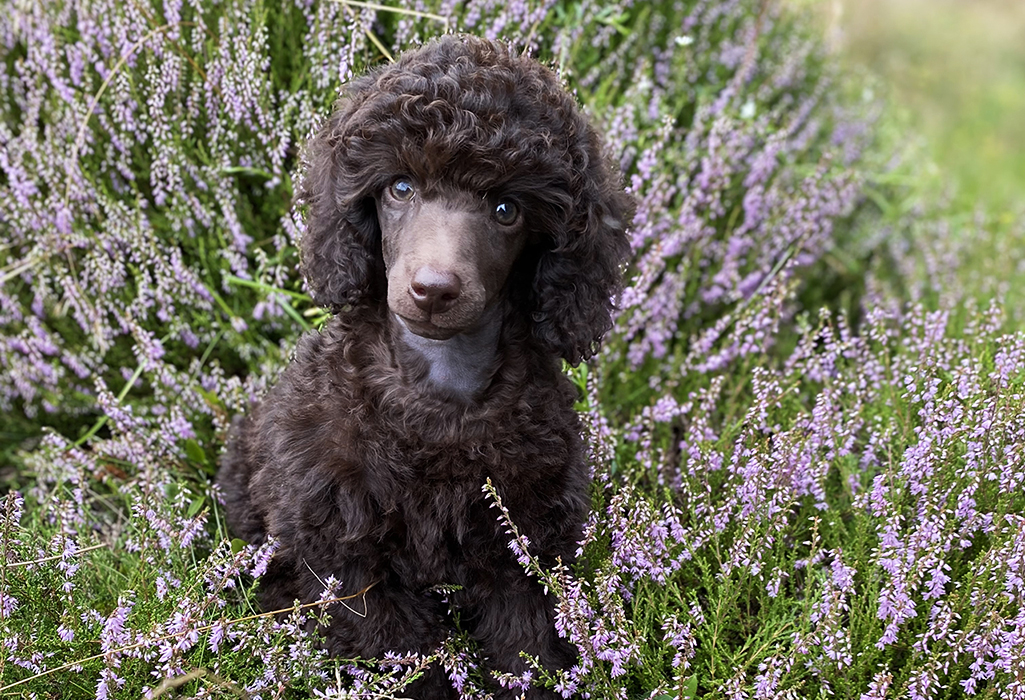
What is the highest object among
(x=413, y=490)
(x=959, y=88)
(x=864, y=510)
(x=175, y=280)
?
(x=959, y=88)

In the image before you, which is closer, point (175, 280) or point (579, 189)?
point (579, 189)

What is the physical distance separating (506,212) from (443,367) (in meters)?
0.46

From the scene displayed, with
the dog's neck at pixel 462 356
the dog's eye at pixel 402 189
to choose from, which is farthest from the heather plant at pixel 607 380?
the dog's eye at pixel 402 189

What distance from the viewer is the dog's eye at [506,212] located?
2.37m

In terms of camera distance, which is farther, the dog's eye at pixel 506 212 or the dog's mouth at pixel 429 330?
the dog's eye at pixel 506 212

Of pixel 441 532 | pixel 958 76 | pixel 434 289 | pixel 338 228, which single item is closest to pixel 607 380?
pixel 441 532

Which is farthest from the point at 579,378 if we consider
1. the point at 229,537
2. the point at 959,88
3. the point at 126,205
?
the point at 959,88

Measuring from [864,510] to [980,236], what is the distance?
3.42 metres

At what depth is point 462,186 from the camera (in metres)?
2.32

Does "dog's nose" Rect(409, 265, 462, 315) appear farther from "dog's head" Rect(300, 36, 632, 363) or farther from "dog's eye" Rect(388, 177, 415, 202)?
"dog's eye" Rect(388, 177, 415, 202)

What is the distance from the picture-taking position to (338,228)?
8.30ft

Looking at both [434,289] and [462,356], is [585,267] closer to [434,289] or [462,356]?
[462,356]

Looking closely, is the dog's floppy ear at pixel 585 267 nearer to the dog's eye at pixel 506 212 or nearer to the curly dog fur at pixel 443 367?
the curly dog fur at pixel 443 367

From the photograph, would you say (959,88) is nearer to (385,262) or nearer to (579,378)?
(579,378)
